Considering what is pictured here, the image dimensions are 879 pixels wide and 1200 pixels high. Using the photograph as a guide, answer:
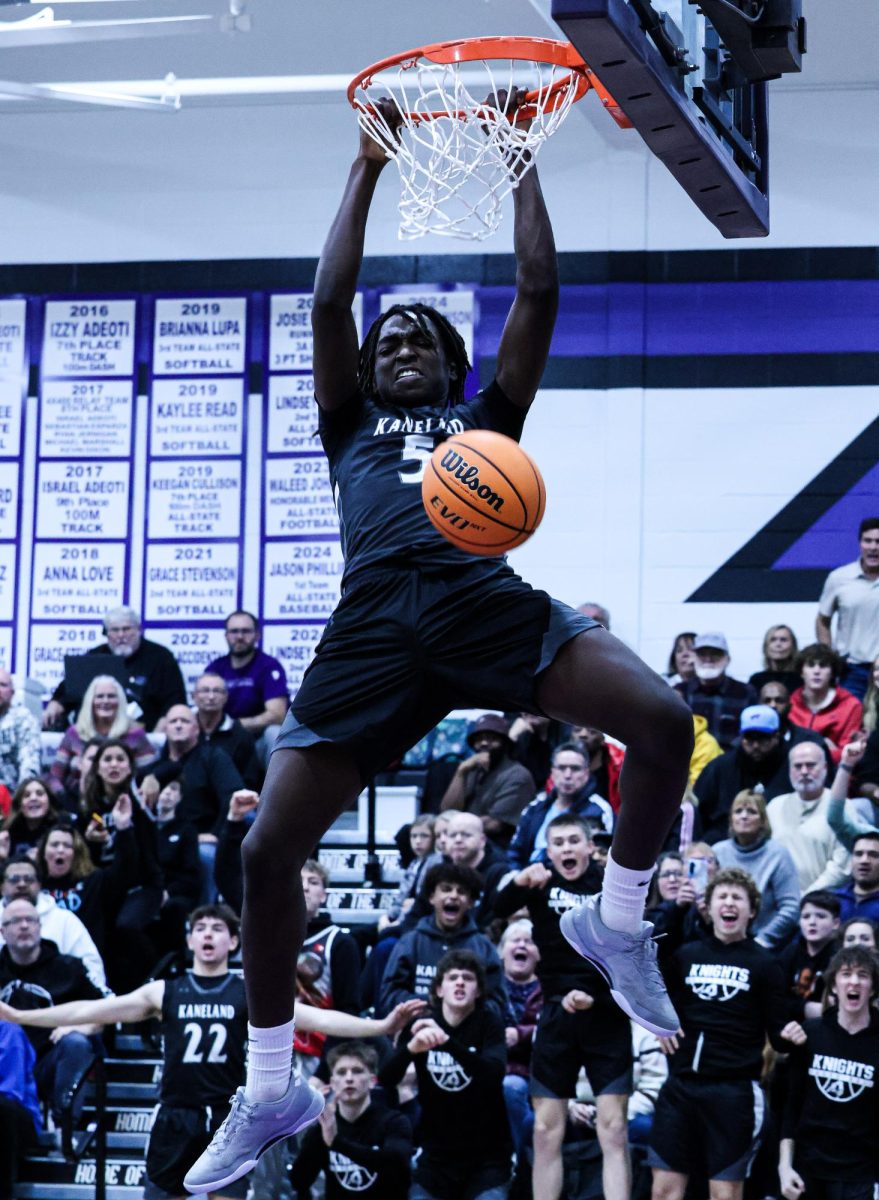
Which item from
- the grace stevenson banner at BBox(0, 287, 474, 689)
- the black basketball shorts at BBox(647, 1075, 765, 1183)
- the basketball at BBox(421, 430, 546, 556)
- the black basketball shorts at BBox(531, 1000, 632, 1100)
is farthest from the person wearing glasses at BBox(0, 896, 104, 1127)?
the basketball at BBox(421, 430, 546, 556)

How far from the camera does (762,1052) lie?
9234mm

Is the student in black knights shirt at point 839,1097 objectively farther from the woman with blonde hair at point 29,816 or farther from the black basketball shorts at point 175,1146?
the woman with blonde hair at point 29,816

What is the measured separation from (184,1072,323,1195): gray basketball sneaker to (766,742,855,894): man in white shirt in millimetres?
6156

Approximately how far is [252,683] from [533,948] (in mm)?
4817

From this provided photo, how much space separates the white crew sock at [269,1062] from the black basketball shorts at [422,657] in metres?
0.84

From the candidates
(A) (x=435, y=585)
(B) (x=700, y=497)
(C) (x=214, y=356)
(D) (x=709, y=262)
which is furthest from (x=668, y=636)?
(A) (x=435, y=585)

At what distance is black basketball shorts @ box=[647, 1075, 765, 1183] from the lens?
896cm

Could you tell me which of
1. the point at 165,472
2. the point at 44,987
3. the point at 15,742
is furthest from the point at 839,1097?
the point at 165,472

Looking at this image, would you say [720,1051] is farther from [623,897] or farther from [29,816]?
[29,816]

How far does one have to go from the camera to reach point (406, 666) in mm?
4891

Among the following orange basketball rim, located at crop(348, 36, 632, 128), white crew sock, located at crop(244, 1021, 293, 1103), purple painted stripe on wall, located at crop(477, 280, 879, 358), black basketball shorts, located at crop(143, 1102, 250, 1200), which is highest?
purple painted stripe on wall, located at crop(477, 280, 879, 358)

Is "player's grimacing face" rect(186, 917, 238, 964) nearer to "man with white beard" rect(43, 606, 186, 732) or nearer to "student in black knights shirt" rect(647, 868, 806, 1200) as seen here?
"student in black knights shirt" rect(647, 868, 806, 1200)

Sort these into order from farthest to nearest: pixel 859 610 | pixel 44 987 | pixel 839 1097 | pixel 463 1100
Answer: pixel 859 610
pixel 44 987
pixel 463 1100
pixel 839 1097

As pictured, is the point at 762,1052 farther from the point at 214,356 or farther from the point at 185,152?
the point at 185,152
